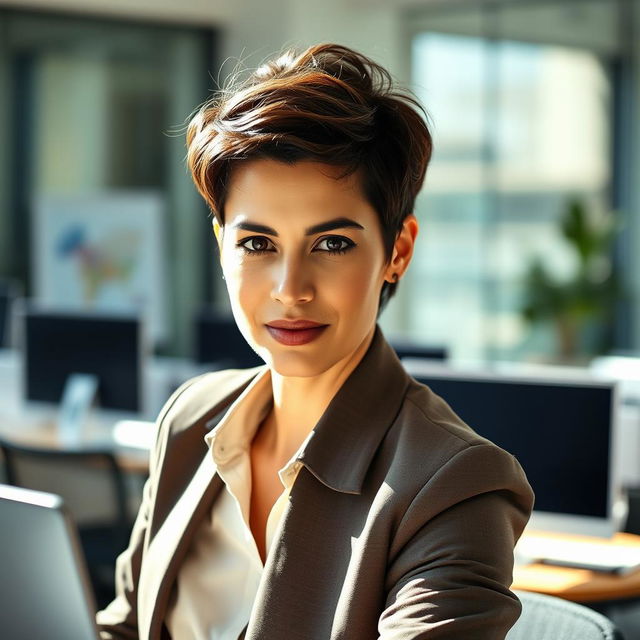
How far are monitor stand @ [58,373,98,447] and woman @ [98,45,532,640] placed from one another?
3.59 metres

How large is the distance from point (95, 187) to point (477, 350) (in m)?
3.15

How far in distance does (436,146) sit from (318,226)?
7.18m

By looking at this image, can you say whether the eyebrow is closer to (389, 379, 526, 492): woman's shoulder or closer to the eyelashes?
the eyelashes

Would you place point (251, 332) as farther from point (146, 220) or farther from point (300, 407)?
point (146, 220)

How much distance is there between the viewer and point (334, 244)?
53.8 inches

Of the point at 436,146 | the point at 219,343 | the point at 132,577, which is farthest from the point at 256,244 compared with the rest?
the point at 436,146

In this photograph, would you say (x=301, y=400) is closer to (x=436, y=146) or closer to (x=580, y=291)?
(x=580, y=291)

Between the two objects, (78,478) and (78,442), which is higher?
(78,478)

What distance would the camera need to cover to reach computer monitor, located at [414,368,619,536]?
118 inches

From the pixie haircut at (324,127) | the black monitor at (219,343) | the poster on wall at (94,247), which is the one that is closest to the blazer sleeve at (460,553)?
the pixie haircut at (324,127)

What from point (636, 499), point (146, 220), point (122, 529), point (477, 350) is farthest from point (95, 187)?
point (636, 499)

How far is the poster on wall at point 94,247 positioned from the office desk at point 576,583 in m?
5.08

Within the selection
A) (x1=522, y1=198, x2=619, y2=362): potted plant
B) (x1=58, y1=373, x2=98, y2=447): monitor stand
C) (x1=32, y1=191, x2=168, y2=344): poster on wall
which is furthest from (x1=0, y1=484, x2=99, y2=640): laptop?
(x1=522, y1=198, x2=619, y2=362): potted plant

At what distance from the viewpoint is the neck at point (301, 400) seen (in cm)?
149
